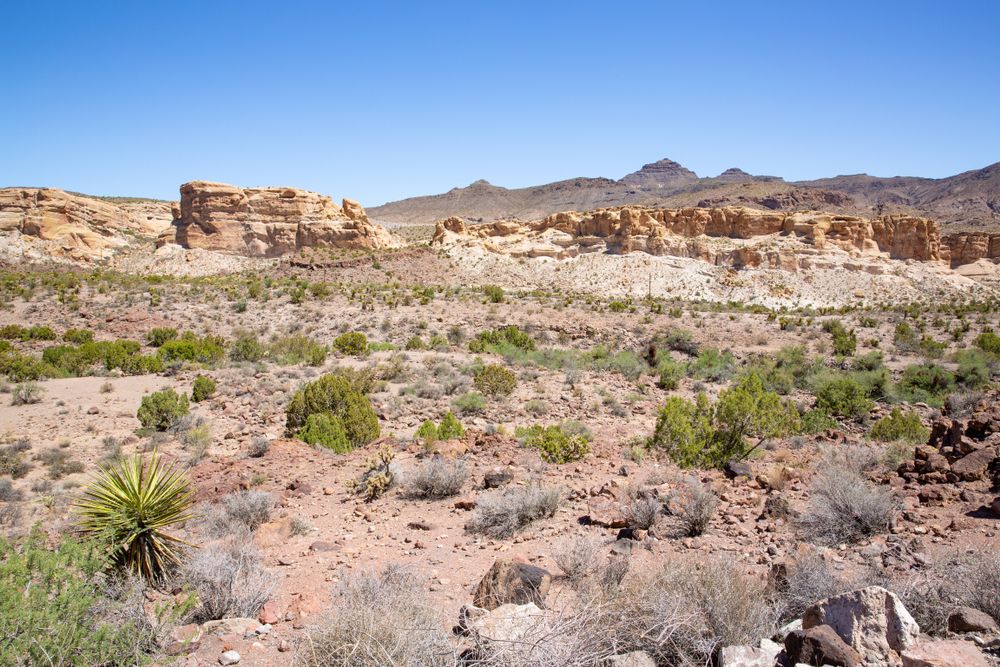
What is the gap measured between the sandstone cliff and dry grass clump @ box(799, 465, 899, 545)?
43.4m

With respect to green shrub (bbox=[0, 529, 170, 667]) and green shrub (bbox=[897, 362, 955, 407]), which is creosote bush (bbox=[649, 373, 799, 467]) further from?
green shrub (bbox=[0, 529, 170, 667])

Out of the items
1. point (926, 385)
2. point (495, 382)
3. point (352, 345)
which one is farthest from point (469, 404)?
point (926, 385)

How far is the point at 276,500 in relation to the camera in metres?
7.16

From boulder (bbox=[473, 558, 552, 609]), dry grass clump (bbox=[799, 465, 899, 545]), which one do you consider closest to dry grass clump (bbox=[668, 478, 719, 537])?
dry grass clump (bbox=[799, 465, 899, 545])

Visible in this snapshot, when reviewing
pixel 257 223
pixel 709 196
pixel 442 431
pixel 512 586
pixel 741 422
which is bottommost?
pixel 442 431

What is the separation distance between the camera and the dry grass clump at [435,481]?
24.2 feet

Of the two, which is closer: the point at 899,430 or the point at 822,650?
the point at 822,650

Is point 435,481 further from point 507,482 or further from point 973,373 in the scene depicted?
point 973,373

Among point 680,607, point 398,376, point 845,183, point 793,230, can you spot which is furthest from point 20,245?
point 845,183

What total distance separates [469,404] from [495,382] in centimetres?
162

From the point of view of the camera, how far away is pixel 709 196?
96.4 m

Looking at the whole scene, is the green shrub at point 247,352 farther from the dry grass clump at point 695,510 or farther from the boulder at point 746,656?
the boulder at point 746,656

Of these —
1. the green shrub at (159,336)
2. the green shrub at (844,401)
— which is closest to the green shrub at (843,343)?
the green shrub at (844,401)

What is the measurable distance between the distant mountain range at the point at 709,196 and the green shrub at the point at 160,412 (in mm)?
85244
